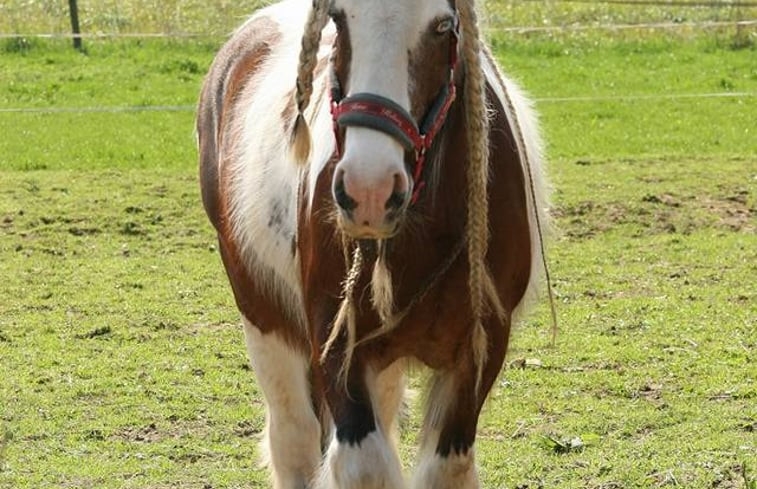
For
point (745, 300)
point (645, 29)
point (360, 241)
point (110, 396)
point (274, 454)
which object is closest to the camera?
point (360, 241)

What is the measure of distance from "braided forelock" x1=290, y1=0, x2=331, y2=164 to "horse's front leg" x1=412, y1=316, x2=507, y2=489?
69cm

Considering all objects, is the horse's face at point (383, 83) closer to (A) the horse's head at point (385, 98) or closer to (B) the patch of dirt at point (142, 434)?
(A) the horse's head at point (385, 98)

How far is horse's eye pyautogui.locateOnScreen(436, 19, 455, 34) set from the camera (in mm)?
3197

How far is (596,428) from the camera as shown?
5.32 metres

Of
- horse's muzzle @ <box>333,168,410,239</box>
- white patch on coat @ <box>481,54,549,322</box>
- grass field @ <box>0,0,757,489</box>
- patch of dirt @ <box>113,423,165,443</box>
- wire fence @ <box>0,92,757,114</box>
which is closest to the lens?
horse's muzzle @ <box>333,168,410,239</box>

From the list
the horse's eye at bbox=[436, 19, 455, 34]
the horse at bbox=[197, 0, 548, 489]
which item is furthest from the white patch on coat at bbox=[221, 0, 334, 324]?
the horse's eye at bbox=[436, 19, 455, 34]

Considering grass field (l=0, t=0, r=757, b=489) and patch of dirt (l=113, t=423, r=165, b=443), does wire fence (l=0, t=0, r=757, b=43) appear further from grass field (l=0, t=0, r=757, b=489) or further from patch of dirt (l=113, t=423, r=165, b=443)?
patch of dirt (l=113, t=423, r=165, b=443)

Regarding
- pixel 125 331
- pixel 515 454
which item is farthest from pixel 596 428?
pixel 125 331

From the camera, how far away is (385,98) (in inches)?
121

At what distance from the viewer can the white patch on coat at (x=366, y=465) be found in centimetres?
349

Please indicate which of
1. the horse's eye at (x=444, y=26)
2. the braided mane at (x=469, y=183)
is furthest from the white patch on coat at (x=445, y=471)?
the horse's eye at (x=444, y=26)

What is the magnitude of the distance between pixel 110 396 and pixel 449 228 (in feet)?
9.50

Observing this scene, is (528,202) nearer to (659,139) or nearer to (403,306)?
(403,306)

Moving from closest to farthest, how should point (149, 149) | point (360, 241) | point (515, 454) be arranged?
1. point (360, 241)
2. point (515, 454)
3. point (149, 149)
